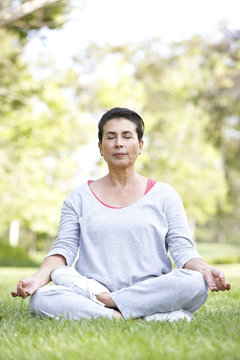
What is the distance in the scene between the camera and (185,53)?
26047mm

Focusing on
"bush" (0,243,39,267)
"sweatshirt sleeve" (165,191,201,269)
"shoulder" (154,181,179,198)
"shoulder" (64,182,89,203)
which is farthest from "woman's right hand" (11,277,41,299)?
"bush" (0,243,39,267)

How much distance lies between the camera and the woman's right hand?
3.30m

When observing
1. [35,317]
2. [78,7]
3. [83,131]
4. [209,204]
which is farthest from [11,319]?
[209,204]

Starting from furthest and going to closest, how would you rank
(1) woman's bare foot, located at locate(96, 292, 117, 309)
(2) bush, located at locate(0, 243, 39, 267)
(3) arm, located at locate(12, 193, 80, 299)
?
1. (2) bush, located at locate(0, 243, 39, 267)
2. (3) arm, located at locate(12, 193, 80, 299)
3. (1) woman's bare foot, located at locate(96, 292, 117, 309)

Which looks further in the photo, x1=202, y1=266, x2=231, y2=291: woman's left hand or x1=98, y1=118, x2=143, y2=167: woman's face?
x1=98, y1=118, x2=143, y2=167: woman's face

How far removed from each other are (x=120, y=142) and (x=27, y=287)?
4.05 ft

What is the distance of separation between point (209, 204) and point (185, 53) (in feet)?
29.9

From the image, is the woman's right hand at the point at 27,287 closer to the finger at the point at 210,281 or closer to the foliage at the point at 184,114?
the finger at the point at 210,281

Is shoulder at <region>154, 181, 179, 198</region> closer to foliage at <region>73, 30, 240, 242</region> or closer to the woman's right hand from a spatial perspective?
the woman's right hand

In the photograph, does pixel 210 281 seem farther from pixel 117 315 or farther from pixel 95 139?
pixel 95 139

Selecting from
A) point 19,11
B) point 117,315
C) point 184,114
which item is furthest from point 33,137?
point 184,114

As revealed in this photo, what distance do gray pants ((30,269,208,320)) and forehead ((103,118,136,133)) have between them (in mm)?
1153

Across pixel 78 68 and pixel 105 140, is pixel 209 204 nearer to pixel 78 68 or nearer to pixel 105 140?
pixel 78 68

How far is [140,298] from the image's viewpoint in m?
3.31
